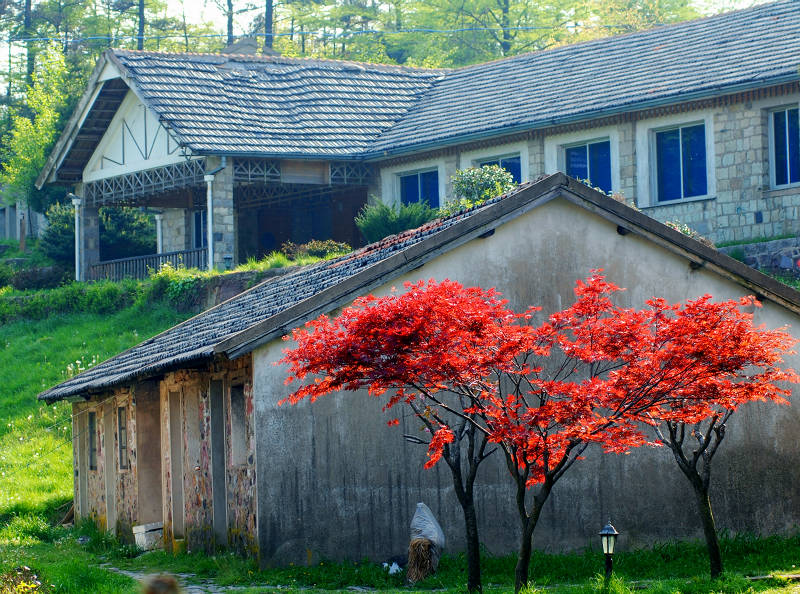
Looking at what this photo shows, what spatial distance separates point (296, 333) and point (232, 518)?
3716 millimetres

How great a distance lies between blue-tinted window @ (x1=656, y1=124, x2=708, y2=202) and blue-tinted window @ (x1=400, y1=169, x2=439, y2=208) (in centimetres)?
661

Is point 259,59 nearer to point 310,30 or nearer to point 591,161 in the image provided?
point 591,161

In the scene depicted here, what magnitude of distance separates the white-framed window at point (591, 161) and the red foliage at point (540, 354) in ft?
57.8

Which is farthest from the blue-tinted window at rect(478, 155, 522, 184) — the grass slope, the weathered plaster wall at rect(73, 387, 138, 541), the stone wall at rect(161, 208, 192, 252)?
the weathered plaster wall at rect(73, 387, 138, 541)

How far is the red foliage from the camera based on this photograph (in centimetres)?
1375

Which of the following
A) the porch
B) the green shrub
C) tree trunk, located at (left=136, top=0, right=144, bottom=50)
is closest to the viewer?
the porch

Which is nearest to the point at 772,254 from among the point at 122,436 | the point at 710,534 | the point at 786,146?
the point at 786,146

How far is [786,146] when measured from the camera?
96.5ft

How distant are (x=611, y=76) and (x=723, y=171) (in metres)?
4.86

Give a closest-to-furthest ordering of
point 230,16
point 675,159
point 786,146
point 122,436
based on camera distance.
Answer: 1. point 122,436
2. point 786,146
3. point 675,159
4. point 230,16

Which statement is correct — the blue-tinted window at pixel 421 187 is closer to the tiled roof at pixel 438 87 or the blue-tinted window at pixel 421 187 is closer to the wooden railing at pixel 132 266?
the tiled roof at pixel 438 87

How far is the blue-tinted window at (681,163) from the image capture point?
30.9m

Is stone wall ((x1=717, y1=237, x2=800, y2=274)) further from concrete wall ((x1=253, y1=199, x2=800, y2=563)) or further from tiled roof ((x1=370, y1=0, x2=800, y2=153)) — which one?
concrete wall ((x1=253, y1=199, x2=800, y2=563))

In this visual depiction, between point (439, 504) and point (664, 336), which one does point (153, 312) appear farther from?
point (664, 336)
